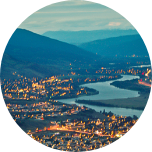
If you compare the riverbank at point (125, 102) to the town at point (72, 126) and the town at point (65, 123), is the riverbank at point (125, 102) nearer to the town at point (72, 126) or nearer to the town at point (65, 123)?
the town at point (65, 123)

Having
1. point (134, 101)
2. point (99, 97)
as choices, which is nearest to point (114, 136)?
point (134, 101)

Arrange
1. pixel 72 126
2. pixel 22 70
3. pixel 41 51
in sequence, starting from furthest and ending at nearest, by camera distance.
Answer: pixel 41 51, pixel 22 70, pixel 72 126

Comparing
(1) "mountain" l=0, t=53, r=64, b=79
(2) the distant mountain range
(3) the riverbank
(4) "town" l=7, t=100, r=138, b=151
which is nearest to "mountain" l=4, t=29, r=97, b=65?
(2) the distant mountain range

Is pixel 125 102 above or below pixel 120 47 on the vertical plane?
below

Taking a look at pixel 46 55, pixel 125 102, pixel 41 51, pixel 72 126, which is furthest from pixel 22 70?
pixel 72 126

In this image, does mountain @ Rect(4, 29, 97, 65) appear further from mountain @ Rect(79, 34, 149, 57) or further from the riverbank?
the riverbank

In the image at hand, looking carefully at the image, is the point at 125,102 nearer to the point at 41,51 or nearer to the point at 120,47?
the point at 41,51
